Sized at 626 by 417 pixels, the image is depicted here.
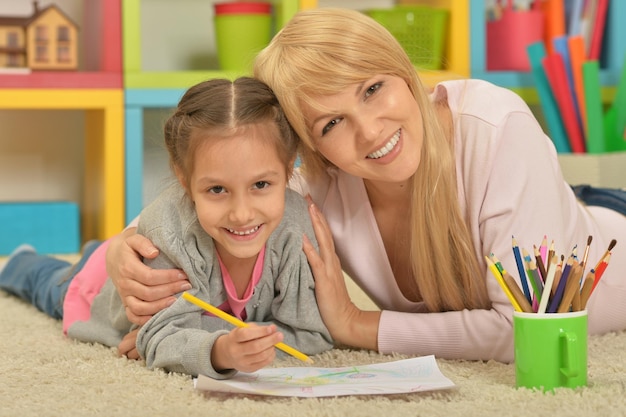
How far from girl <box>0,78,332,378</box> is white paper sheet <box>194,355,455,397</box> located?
0.09ft

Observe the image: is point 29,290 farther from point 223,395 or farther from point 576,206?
point 576,206

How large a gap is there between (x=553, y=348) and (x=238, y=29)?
5.28 ft

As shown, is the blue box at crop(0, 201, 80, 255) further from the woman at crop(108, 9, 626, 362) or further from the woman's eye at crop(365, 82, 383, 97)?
the woman's eye at crop(365, 82, 383, 97)

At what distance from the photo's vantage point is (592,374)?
1.06m

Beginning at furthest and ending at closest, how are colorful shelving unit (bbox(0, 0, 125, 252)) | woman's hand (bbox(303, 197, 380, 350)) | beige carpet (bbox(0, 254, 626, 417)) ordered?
1. colorful shelving unit (bbox(0, 0, 125, 252))
2. woman's hand (bbox(303, 197, 380, 350))
3. beige carpet (bbox(0, 254, 626, 417))

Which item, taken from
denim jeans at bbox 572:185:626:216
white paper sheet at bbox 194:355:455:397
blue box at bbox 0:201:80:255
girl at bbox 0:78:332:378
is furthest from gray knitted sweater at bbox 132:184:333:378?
blue box at bbox 0:201:80:255

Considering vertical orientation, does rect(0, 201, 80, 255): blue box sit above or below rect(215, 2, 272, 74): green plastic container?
below

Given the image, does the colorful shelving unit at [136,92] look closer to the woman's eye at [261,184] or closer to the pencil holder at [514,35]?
the pencil holder at [514,35]

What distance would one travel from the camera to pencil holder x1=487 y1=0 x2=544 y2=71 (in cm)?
247

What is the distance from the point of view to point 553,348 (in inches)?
37.9

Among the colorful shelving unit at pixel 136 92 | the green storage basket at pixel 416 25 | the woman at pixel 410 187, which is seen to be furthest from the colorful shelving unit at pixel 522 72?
the woman at pixel 410 187

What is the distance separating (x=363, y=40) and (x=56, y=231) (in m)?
1.44

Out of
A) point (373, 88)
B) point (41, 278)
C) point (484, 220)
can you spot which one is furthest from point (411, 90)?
point (41, 278)

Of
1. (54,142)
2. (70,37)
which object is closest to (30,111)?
(54,142)
